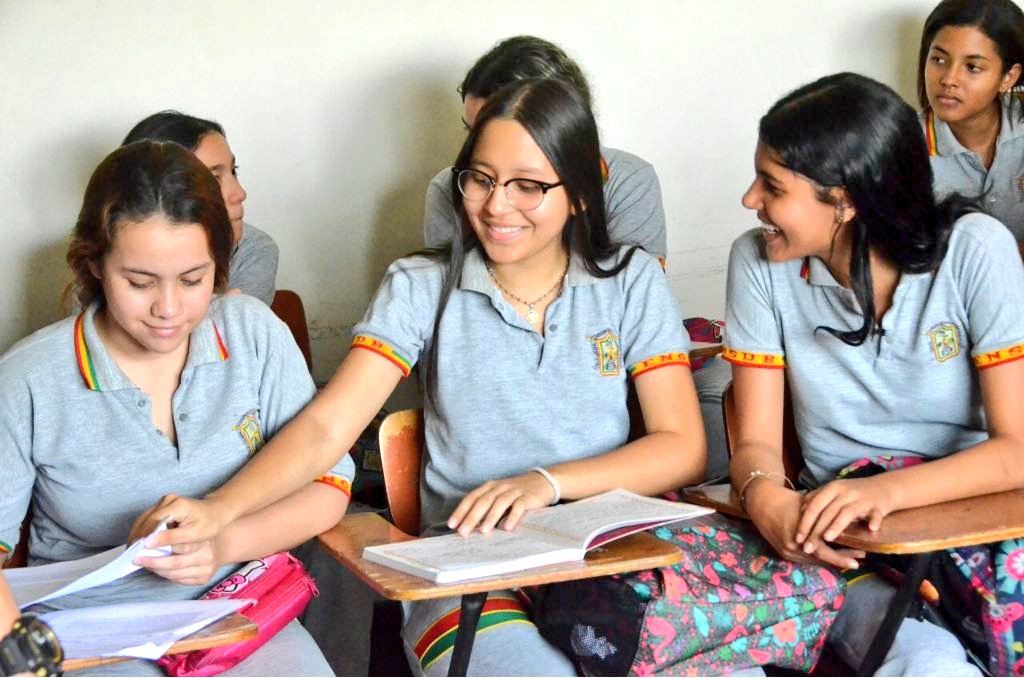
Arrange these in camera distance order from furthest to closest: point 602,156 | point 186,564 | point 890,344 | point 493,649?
1. point 602,156
2. point 890,344
3. point 493,649
4. point 186,564

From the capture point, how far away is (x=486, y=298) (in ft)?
7.43

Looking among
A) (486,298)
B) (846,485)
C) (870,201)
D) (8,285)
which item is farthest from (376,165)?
(846,485)

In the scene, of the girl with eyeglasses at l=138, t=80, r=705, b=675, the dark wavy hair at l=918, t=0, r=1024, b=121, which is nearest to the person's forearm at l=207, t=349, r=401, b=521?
the girl with eyeglasses at l=138, t=80, r=705, b=675

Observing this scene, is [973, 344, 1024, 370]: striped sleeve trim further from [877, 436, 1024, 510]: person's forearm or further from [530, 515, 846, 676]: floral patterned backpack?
Result: [530, 515, 846, 676]: floral patterned backpack

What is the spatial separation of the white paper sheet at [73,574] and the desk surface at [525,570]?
0.29m

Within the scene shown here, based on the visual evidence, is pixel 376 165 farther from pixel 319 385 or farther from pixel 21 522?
pixel 21 522

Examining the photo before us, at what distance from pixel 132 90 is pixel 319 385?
99 cm

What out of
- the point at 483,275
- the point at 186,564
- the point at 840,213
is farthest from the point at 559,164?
the point at 186,564

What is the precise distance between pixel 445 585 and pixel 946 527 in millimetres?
749

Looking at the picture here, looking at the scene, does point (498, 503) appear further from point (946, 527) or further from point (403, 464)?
point (946, 527)

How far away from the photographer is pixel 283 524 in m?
1.99

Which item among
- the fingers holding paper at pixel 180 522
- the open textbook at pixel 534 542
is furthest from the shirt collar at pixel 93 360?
the open textbook at pixel 534 542

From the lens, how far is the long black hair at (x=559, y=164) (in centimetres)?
218

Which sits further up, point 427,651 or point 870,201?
point 870,201
